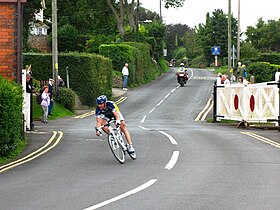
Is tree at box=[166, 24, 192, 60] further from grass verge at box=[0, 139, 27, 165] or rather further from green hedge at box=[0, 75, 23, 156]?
green hedge at box=[0, 75, 23, 156]

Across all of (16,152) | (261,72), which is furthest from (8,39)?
(261,72)

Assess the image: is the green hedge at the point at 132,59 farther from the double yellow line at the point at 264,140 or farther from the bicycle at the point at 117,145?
the bicycle at the point at 117,145

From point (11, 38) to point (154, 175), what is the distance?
10.2 meters

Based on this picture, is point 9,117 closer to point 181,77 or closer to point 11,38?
point 11,38

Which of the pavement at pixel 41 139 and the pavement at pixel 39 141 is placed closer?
the pavement at pixel 39 141

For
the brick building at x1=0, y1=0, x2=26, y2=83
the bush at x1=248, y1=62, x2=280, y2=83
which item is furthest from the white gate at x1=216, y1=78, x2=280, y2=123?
the bush at x1=248, y1=62, x2=280, y2=83

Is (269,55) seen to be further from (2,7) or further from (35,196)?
(35,196)

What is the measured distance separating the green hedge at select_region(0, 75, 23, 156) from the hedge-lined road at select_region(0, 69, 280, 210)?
953 millimetres

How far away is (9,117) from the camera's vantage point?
1727 cm

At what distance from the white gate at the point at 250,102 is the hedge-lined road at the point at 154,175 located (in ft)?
7.79

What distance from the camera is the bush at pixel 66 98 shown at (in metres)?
37.3

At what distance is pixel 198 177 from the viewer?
12945mm

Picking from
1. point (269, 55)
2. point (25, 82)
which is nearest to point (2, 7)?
point (25, 82)

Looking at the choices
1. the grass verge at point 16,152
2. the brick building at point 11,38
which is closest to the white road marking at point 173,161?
the grass verge at point 16,152
